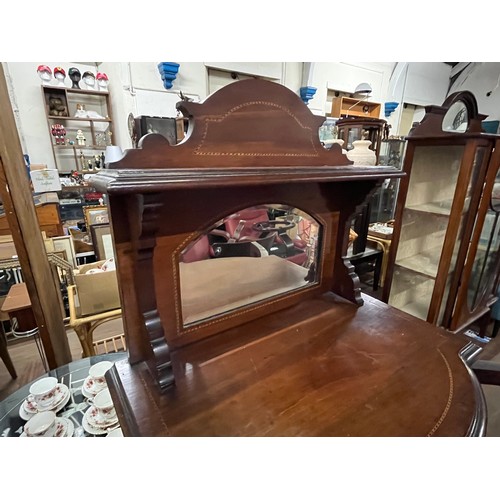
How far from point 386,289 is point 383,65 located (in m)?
4.46

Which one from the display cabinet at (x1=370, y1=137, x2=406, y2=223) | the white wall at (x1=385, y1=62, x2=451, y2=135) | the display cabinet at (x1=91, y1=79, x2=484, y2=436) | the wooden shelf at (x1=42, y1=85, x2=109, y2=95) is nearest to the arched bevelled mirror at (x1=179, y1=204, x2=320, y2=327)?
the display cabinet at (x1=91, y1=79, x2=484, y2=436)

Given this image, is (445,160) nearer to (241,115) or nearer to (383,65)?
(241,115)

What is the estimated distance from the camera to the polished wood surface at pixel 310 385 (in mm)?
517

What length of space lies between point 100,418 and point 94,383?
0.17 metres

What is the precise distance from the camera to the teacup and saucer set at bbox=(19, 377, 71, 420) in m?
1.00

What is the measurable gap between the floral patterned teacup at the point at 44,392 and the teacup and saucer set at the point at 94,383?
0.10 m

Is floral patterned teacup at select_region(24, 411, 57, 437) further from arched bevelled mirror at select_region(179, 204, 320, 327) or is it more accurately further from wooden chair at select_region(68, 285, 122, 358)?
arched bevelled mirror at select_region(179, 204, 320, 327)

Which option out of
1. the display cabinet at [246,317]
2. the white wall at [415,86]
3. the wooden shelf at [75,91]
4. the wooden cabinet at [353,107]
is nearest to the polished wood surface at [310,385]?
the display cabinet at [246,317]

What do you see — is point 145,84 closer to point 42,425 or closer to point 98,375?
point 98,375

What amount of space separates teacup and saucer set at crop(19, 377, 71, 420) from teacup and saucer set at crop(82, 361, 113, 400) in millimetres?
66

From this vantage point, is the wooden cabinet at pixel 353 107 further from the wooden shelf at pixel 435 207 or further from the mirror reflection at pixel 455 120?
the wooden shelf at pixel 435 207

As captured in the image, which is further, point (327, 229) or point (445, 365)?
point (327, 229)

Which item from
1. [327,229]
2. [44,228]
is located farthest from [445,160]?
[44,228]
